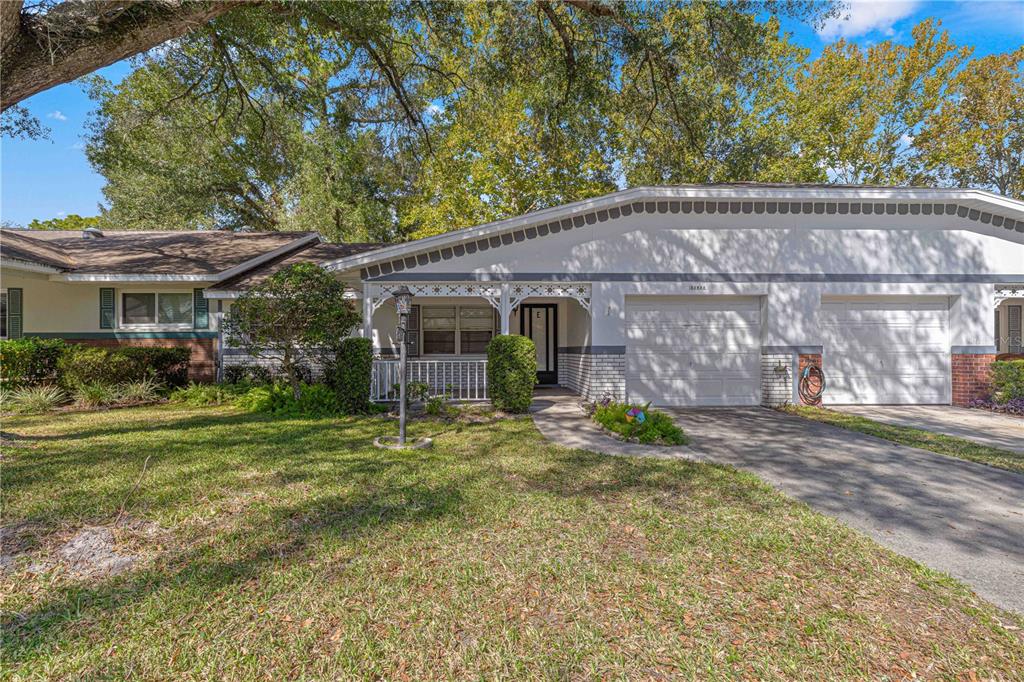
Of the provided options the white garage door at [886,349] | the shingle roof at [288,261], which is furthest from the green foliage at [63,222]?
the white garage door at [886,349]

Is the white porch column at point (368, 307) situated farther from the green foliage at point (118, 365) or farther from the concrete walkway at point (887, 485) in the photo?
the green foliage at point (118, 365)

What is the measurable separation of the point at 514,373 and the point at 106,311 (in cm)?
1169

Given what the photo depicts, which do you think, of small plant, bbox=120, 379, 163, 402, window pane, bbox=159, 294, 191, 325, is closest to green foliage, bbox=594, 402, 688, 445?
small plant, bbox=120, 379, 163, 402

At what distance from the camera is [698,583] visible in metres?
3.03

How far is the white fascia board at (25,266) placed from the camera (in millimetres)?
10188

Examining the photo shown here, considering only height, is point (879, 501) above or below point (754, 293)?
below

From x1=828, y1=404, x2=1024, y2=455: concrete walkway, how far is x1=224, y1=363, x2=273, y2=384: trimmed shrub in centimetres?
1331

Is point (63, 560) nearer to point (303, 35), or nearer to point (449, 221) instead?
point (303, 35)

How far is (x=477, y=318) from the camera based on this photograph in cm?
1317

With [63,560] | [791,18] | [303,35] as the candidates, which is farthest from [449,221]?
[63,560]

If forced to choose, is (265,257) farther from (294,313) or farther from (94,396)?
(294,313)

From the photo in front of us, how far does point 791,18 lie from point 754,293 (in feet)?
17.4

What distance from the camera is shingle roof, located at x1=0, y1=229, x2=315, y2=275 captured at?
38.6 feet

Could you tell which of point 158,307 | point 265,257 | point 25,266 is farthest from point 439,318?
point 25,266
